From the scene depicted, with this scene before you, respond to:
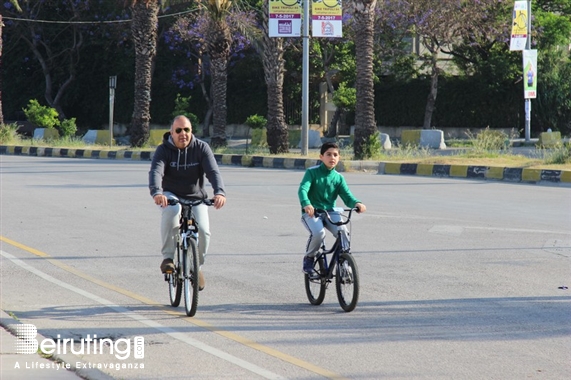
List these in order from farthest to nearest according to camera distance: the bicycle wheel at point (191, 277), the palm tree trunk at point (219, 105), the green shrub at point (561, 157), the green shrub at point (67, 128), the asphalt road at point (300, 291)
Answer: the green shrub at point (67, 128)
the palm tree trunk at point (219, 105)
the green shrub at point (561, 157)
the bicycle wheel at point (191, 277)
the asphalt road at point (300, 291)

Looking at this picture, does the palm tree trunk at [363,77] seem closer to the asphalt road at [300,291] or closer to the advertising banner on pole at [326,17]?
the advertising banner on pole at [326,17]

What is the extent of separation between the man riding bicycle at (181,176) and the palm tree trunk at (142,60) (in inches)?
1048

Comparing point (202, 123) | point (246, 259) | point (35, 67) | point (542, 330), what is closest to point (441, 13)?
point (202, 123)

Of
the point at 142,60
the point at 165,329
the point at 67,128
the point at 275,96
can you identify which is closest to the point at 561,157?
the point at 275,96

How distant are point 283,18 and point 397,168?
5.72 metres

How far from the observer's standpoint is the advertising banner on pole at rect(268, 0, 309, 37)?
89.5 feet

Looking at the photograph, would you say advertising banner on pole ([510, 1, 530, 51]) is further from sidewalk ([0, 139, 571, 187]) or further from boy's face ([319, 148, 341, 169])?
boy's face ([319, 148, 341, 169])

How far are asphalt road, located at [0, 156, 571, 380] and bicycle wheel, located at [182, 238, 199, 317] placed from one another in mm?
143

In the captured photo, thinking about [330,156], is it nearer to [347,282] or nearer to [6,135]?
[347,282]

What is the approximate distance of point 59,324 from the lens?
7590 millimetres

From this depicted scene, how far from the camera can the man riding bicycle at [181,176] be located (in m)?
8.20

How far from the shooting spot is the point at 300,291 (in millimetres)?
9125

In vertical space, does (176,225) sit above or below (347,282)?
above

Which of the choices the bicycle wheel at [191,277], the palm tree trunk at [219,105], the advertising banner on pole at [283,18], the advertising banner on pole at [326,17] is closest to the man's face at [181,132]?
the bicycle wheel at [191,277]
